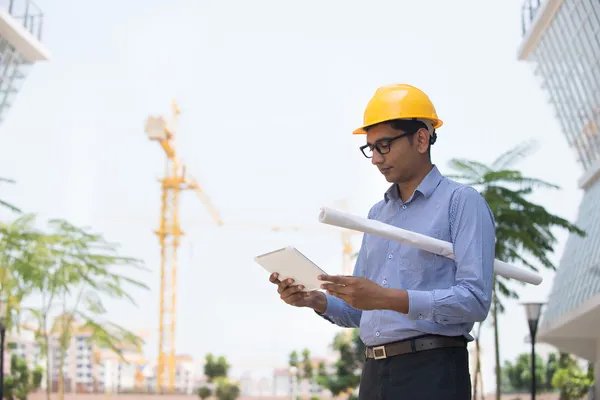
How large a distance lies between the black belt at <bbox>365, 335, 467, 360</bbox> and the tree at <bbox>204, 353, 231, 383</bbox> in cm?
5515

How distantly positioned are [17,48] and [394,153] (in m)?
34.5

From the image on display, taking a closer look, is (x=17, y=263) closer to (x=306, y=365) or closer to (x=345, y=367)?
(x=345, y=367)

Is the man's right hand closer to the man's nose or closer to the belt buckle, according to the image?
the belt buckle

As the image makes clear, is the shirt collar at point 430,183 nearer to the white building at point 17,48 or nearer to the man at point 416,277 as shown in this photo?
the man at point 416,277

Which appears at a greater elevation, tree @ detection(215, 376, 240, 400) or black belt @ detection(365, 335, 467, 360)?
tree @ detection(215, 376, 240, 400)

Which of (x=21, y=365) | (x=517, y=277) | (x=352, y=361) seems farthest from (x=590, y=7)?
(x=352, y=361)

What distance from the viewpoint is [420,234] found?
3252 mm

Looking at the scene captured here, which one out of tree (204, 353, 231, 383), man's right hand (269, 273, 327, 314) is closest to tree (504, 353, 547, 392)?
tree (204, 353, 231, 383)

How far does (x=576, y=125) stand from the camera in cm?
3072

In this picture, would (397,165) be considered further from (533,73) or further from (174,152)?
(174,152)

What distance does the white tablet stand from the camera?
327 cm

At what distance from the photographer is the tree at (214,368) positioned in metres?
58.1

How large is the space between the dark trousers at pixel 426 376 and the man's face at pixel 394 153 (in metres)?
0.60

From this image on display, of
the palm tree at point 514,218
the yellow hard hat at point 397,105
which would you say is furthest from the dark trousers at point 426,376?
the palm tree at point 514,218
